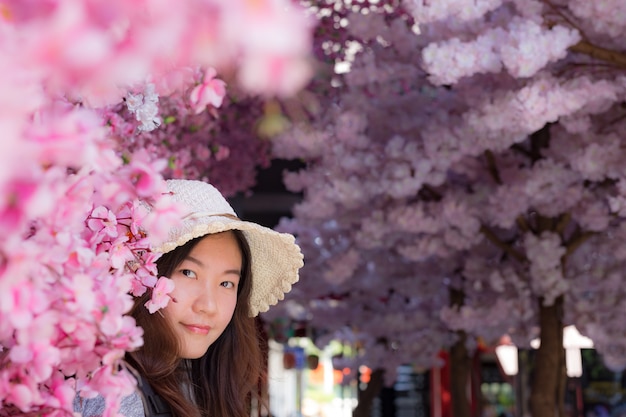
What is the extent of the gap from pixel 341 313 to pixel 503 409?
4997 millimetres

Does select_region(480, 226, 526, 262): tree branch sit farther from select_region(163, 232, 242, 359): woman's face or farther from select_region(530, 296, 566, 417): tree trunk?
select_region(163, 232, 242, 359): woman's face

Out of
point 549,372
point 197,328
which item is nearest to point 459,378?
point 549,372

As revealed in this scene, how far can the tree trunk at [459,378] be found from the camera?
25.2 feet

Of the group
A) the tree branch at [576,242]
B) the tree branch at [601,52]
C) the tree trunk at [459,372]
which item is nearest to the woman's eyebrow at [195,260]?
the tree branch at [601,52]

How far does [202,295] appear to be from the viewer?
2488mm

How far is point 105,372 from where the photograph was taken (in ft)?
4.03

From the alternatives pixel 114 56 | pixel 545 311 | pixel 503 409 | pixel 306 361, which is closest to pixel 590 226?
pixel 545 311

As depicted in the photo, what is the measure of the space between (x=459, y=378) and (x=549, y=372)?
255 cm

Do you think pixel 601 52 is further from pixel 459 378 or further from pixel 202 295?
pixel 459 378

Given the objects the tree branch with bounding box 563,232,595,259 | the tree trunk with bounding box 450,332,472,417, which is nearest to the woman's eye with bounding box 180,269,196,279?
the tree branch with bounding box 563,232,595,259

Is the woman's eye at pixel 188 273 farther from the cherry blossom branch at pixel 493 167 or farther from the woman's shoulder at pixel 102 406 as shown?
the cherry blossom branch at pixel 493 167

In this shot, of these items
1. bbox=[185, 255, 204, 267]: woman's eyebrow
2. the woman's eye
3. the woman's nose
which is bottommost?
the woman's nose

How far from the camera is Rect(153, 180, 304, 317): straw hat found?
2449 mm

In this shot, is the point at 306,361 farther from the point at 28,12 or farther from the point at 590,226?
the point at 28,12
